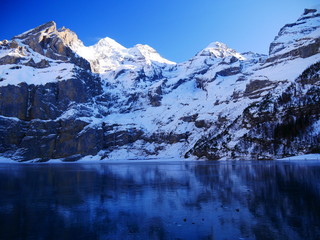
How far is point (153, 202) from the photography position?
84.2 ft

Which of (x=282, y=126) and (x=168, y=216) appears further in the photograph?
(x=282, y=126)

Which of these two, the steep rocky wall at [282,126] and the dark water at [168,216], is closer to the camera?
the dark water at [168,216]

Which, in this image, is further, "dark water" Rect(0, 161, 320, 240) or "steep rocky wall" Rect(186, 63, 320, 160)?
"steep rocky wall" Rect(186, 63, 320, 160)

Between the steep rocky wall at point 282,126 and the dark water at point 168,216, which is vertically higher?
the steep rocky wall at point 282,126

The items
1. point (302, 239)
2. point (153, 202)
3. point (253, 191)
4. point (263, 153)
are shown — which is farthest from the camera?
point (263, 153)

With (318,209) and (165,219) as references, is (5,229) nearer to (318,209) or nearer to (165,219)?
(165,219)

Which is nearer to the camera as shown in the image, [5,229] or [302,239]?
[302,239]

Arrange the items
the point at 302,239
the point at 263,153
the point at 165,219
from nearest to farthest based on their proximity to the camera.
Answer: the point at 302,239 → the point at 165,219 → the point at 263,153

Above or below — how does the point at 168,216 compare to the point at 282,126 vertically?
below

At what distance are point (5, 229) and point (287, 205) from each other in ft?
66.4

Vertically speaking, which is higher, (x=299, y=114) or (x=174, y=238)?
(x=299, y=114)

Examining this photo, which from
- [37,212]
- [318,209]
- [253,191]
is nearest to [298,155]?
[253,191]

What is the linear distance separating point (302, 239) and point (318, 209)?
7.48 meters

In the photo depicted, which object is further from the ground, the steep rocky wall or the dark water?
the steep rocky wall
